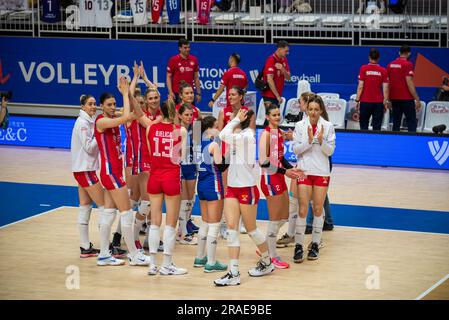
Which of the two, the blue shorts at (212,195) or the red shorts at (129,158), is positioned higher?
the red shorts at (129,158)

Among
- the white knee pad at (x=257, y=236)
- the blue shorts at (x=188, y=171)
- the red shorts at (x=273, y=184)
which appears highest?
the blue shorts at (x=188, y=171)

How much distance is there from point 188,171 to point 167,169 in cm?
121

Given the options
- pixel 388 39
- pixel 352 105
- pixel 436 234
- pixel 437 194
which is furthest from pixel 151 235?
pixel 388 39

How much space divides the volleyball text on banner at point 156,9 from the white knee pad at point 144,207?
10101mm

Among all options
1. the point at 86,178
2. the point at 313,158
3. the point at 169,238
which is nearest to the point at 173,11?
the point at 86,178

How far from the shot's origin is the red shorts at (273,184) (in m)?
11.1

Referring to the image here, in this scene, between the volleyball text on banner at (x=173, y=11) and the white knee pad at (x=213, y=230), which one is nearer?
the white knee pad at (x=213, y=230)

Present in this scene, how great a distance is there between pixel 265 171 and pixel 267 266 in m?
1.15

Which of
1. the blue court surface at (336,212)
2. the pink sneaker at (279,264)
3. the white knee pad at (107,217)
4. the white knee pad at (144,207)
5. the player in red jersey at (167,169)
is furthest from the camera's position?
the blue court surface at (336,212)

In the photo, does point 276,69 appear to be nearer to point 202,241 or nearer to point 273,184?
point 273,184

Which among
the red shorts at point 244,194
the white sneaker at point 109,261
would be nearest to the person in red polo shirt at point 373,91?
the red shorts at point 244,194

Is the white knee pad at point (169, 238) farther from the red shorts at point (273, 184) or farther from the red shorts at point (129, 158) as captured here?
the red shorts at point (129, 158)

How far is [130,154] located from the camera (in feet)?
40.0

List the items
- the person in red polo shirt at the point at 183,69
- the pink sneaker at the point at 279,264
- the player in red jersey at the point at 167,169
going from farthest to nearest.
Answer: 1. the person in red polo shirt at the point at 183,69
2. the pink sneaker at the point at 279,264
3. the player in red jersey at the point at 167,169
